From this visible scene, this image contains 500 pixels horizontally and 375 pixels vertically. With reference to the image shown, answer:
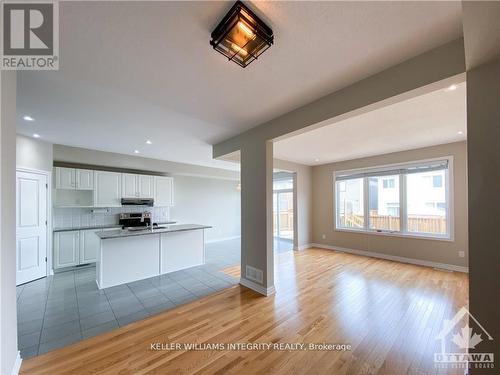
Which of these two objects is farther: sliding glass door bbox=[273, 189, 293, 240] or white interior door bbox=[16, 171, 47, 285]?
sliding glass door bbox=[273, 189, 293, 240]

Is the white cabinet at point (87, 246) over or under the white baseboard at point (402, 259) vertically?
over

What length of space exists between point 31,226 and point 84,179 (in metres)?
1.30

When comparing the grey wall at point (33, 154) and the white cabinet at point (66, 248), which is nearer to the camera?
the grey wall at point (33, 154)

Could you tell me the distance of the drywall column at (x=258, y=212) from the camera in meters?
3.18

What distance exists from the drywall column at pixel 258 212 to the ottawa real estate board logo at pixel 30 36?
245 cm

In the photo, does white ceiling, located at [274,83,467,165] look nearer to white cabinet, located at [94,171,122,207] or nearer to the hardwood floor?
the hardwood floor

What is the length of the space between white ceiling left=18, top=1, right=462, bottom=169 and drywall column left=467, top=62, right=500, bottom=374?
0.49 metres

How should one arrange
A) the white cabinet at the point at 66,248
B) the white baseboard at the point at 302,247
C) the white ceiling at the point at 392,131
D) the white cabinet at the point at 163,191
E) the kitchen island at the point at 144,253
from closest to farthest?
the white ceiling at the point at 392,131 → the kitchen island at the point at 144,253 → the white cabinet at the point at 66,248 → the white cabinet at the point at 163,191 → the white baseboard at the point at 302,247

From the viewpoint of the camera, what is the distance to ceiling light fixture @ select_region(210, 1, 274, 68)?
4.29 ft

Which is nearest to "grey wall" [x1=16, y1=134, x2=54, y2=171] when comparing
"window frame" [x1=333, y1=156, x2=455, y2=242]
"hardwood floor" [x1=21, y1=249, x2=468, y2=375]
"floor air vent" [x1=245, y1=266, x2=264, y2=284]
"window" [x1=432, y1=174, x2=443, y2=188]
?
"hardwood floor" [x1=21, y1=249, x2=468, y2=375]

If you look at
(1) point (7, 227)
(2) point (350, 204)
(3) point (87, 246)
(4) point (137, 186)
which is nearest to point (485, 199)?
(1) point (7, 227)

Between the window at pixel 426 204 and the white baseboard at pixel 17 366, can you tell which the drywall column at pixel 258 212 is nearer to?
the white baseboard at pixel 17 366

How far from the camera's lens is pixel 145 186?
223 inches

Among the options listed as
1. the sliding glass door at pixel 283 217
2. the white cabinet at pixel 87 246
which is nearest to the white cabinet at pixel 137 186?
the white cabinet at pixel 87 246
